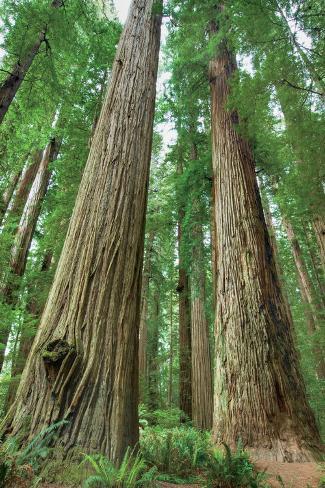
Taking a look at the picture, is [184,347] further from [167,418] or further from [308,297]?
[308,297]

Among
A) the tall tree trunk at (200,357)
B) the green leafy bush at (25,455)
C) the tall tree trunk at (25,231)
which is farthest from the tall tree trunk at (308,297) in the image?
the green leafy bush at (25,455)

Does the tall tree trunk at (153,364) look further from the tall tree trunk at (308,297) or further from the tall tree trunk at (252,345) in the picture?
the tall tree trunk at (252,345)

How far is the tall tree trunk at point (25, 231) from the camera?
7826 mm

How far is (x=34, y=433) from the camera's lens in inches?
79.6

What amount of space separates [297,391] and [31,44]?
714 cm

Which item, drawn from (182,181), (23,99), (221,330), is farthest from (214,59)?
(221,330)

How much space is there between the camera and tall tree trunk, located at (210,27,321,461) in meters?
3.57

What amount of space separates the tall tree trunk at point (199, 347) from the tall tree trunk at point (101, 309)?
4.57 meters

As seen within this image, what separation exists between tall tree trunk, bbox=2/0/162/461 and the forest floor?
84 centimetres

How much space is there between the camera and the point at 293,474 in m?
2.93

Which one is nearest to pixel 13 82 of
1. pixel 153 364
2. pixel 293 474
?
pixel 293 474

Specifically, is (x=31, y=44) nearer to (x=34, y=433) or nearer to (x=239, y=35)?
(x=239, y=35)

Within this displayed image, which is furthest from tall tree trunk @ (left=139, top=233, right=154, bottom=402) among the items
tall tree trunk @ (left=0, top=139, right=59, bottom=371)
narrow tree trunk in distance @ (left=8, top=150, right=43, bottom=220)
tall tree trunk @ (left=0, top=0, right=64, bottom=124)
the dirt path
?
tall tree trunk @ (left=0, top=0, right=64, bottom=124)

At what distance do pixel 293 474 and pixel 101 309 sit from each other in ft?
7.81
